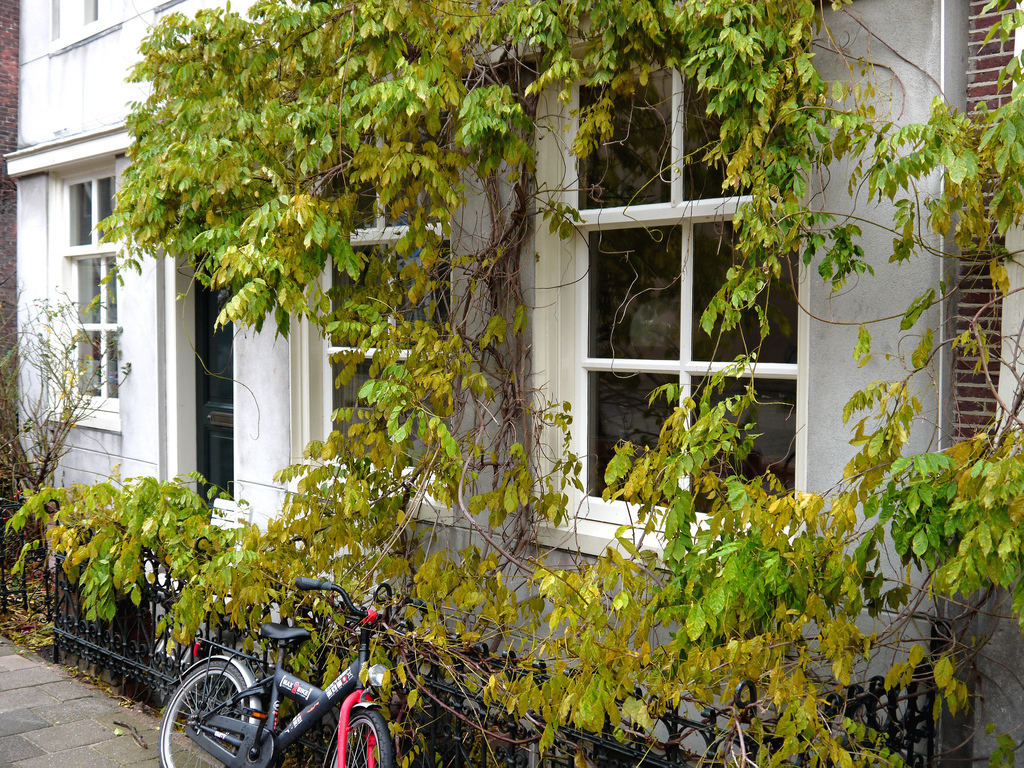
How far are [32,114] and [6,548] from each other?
13.9 ft

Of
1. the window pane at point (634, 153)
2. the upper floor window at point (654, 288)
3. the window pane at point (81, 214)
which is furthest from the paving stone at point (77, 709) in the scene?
the window pane at point (81, 214)

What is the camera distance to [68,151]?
7898 mm

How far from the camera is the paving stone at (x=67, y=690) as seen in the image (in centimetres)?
525

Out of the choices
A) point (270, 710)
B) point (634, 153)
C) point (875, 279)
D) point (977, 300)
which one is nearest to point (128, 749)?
point (270, 710)

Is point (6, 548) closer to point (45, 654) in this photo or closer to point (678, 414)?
point (45, 654)

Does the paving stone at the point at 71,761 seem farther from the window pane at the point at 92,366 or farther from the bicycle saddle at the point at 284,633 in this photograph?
the window pane at the point at 92,366

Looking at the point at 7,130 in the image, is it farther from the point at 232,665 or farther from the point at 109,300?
the point at 232,665

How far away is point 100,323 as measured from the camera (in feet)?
26.5

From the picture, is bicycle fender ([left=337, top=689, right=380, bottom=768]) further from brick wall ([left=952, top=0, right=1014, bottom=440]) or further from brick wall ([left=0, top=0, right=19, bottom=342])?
brick wall ([left=0, top=0, right=19, bottom=342])

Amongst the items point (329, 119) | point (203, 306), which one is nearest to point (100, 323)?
point (203, 306)

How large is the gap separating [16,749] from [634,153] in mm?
4301

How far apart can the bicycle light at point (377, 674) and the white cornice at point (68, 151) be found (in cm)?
534

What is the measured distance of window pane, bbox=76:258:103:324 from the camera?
819 cm

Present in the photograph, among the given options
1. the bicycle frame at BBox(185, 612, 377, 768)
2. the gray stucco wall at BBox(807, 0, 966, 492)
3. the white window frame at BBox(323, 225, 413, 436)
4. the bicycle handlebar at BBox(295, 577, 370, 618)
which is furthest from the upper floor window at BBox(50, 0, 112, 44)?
the gray stucco wall at BBox(807, 0, 966, 492)
